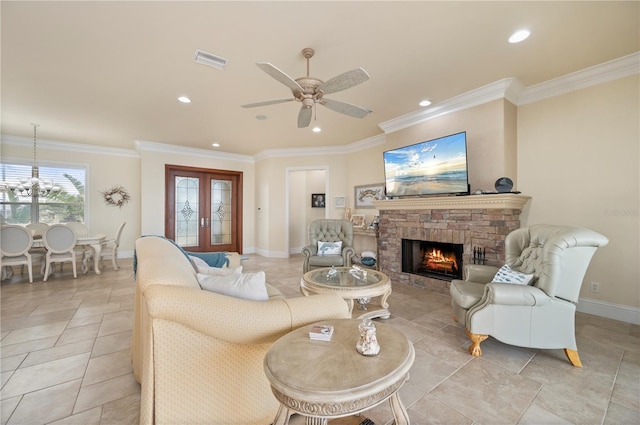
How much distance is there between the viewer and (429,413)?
157cm

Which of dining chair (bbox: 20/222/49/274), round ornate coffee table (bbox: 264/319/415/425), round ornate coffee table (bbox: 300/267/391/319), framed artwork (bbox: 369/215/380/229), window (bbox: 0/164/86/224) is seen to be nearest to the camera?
round ornate coffee table (bbox: 264/319/415/425)


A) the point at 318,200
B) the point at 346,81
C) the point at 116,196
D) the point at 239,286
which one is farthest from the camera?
the point at 318,200

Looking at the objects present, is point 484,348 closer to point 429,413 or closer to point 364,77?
point 429,413

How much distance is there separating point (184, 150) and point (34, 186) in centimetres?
297

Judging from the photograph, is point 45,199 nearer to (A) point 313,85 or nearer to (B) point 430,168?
(A) point 313,85

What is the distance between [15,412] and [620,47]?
576 cm

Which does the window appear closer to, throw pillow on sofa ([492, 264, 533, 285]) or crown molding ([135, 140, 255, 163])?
crown molding ([135, 140, 255, 163])

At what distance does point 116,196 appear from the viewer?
6555 millimetres

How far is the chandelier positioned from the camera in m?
5.31

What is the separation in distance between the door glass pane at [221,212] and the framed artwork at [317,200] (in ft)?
7.89

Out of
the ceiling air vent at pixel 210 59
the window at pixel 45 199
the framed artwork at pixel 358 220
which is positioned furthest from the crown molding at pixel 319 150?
the window at pixel 45 199

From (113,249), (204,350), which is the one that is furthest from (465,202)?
(113,249)

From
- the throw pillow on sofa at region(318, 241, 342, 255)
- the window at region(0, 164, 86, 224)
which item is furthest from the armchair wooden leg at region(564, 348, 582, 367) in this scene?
the window at region(0, 164, 86, 224)

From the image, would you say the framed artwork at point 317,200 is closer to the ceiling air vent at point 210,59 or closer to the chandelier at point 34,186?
the ceiling air vent at point 210,59
